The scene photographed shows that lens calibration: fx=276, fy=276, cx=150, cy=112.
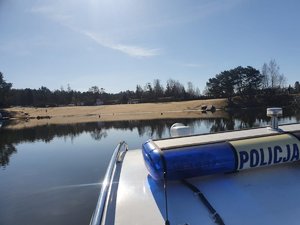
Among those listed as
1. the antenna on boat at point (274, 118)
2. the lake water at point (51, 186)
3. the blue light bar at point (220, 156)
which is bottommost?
the lake water at point (51, 186)

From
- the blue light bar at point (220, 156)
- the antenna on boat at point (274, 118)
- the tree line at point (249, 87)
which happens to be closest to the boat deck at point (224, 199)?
the blue light bar at point (220, 156)

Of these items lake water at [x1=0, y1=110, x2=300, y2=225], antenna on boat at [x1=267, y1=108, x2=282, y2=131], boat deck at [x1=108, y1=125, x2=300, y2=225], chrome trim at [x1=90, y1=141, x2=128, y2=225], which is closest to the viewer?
boat deck at [x1=108, y1=125, x2=300, y2=225]

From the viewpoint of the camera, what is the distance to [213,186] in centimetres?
308

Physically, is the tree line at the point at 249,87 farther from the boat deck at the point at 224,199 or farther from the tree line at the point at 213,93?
the boat deck at the point at 224,199

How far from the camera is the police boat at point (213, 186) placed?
275cm

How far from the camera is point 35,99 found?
4200 inches

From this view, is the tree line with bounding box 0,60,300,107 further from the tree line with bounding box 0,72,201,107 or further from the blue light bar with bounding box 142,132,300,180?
the blue light bar with bounding box 142,132,300,180

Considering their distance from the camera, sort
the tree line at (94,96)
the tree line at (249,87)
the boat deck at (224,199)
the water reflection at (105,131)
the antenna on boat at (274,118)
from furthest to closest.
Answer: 1. the tree line at (94,96)
2. the tree line at (249,87)
3. the water reflection at (105,131)
4. the antenna on boat at (274,118)
5. the boat deck at (224,199)

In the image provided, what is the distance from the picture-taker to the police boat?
2.75 m

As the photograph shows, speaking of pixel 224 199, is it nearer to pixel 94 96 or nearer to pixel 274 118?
pixel 274 118

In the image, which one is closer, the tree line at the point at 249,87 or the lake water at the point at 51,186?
the lake water at the point at 51,186

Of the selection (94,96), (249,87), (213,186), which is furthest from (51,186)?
(94,96)

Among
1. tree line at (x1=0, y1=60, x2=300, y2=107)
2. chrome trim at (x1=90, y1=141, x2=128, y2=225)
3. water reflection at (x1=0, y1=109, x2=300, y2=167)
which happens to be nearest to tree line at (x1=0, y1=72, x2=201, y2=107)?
tree line at (x1=0, y1=60, x2=300, y2=107)

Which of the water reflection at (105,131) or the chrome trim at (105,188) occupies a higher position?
the chrome trim at (105,188)
